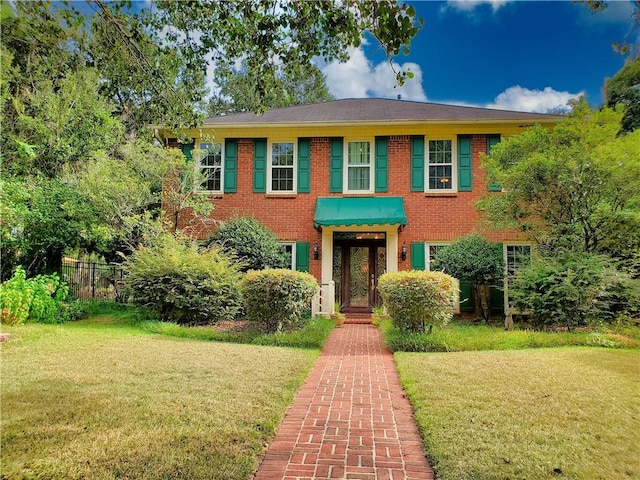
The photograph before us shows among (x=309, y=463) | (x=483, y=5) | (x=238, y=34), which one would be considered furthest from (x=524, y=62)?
(x=309, y=463)

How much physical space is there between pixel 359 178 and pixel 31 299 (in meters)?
10.9

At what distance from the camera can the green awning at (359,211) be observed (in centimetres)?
1385

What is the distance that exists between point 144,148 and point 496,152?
1179cm

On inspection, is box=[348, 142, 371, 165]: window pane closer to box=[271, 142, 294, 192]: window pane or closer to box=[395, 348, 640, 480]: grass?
box=[271, 142, 294, 192]: window pane

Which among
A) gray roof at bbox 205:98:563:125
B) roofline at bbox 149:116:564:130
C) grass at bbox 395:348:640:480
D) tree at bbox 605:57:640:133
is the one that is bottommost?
grass at bbox 395:348:640:480

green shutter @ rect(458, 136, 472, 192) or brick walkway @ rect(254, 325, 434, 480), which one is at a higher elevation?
green shutter @ rect(458, 136, 472, 192)

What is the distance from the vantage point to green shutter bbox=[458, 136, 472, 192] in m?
14.9

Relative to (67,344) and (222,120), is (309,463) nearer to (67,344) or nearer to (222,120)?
(67,344)

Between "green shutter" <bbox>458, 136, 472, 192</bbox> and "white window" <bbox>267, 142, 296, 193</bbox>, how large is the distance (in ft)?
19.9

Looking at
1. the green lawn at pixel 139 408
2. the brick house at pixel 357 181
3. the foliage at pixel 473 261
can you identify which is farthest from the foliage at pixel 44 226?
the foliage at pixel 473 261

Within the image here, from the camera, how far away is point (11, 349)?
7.60 meters

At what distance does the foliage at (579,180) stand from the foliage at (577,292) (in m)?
0.94

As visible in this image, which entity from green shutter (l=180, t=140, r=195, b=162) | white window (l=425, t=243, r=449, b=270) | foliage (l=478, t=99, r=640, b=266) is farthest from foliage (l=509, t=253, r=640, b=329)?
green shutter (l=180, t=140, r=195, b=162)

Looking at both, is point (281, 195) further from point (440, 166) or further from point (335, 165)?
point (440, 166)
